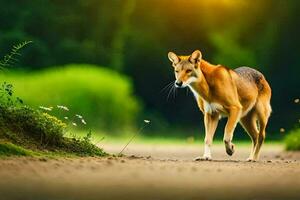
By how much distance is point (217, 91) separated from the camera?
39.1 feet

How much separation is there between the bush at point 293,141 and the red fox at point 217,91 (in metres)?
2.33

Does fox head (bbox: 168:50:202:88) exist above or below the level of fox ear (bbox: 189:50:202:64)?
below

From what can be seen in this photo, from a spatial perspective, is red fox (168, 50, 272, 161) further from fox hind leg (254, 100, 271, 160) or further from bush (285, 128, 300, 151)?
bush (285, 128, 300, 151)

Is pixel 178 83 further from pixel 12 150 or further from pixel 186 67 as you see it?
pixel 12 150

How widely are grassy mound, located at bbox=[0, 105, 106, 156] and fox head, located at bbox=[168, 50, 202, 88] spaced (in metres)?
1.71

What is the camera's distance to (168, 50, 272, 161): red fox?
1166 cm

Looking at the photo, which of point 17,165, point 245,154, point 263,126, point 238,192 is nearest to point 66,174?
point 17,165

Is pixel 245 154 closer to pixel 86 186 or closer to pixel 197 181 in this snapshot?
pixel 197 181

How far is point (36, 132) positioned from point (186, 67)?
97.6 inches

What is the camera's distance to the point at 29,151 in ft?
34.4

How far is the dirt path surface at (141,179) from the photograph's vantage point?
704 cm

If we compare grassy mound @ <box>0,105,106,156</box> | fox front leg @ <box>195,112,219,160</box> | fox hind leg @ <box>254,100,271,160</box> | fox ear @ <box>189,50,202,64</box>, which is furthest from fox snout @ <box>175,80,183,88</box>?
fox hind leg @ <box>254,100,271,160</box>

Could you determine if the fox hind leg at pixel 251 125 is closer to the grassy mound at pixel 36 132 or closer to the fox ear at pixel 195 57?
the fox ear at pixel 195 57

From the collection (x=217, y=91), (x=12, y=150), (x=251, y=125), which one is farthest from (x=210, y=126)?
(x=12, y=150)
